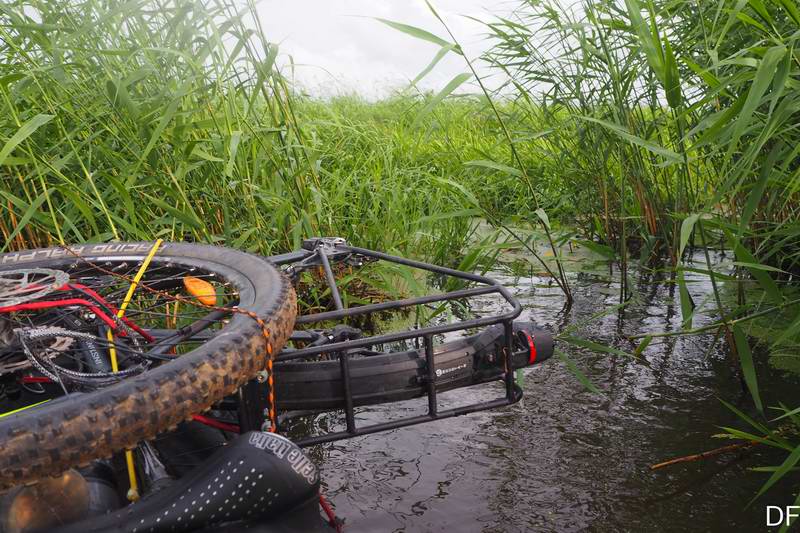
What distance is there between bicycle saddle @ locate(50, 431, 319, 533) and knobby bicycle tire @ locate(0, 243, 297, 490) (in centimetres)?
16

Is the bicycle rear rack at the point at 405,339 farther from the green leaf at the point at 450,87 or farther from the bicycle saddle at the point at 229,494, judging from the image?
the green leaf at the point at 450,87

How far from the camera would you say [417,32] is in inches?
115

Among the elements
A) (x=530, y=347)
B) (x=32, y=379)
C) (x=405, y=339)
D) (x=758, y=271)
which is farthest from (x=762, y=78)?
(x=32, y=379)

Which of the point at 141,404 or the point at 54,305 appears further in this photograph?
the point at 54,305

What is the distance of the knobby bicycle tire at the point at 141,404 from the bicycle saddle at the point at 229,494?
159mm

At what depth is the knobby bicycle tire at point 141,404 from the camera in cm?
149

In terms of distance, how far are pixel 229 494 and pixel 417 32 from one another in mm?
1845

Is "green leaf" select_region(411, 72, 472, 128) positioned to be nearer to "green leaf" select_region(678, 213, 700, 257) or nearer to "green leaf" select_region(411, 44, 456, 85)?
"green leaf" select_region(411, 44, 456, 85)

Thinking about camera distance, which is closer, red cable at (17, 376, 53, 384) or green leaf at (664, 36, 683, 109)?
red cable at (17, 376, 53, 384)

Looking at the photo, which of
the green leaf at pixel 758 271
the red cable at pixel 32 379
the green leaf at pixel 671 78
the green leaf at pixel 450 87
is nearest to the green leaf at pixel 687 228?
the green leaf at pixel 758 271

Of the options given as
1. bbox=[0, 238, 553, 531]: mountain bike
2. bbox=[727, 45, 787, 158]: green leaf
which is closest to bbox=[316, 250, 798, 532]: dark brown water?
bbox=[0, 238, 553, 531]: mountain bike

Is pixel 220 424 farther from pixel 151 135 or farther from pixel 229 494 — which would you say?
pixel 151 135

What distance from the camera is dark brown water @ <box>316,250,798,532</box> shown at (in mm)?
2352

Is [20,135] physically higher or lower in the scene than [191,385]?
higher
